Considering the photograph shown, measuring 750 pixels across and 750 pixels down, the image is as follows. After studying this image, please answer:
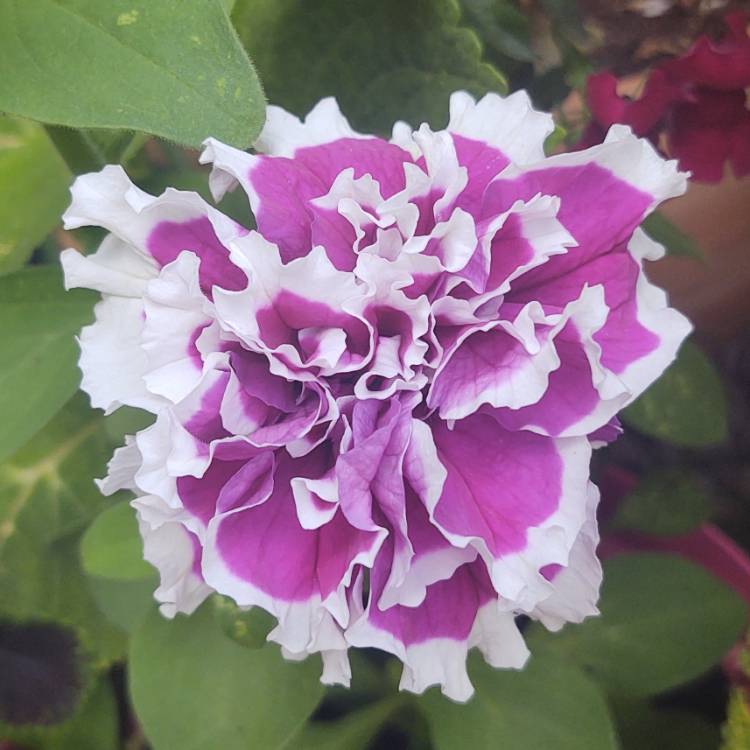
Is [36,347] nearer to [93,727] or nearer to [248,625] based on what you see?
[248,625]

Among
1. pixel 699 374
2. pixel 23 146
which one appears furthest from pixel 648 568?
pixel 23 146

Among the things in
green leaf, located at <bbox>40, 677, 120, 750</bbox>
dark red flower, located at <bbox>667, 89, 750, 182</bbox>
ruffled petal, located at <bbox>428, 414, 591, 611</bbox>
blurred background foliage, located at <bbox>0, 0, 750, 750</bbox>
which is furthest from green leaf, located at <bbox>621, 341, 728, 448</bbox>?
green leaf, located at <bbox>40, 677, 120, 750</bbox>

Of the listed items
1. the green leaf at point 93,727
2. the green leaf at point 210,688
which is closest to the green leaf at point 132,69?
the green leaf at point 210,688

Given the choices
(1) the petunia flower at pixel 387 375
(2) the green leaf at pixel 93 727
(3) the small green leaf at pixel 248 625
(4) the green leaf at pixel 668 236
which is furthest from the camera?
(2) the green leaf at pixel 93 727

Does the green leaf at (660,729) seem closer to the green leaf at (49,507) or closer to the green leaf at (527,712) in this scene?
the green leaf at (527,712)

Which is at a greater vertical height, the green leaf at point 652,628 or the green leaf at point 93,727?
the green leaf at point 652,628

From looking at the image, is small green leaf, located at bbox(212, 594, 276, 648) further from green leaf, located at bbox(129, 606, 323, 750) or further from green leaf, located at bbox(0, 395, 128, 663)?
green leaf, located at bbox(0, 395, 128, 663)

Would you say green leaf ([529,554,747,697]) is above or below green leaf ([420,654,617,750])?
below

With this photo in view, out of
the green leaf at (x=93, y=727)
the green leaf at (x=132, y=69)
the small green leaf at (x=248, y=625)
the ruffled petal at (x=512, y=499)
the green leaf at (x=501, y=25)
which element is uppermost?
the green leaf at (x=132, y=69)
